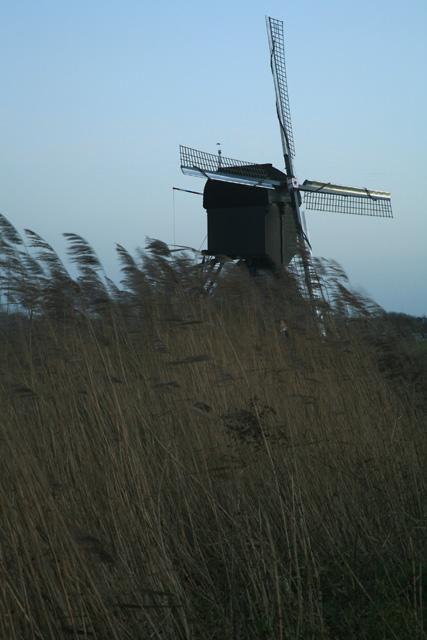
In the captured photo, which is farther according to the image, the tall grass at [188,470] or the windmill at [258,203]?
the windmill at [258,203]

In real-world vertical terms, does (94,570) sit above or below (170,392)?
below

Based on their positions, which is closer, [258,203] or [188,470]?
[188,470]

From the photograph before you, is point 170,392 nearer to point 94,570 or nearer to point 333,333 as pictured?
point 94,570

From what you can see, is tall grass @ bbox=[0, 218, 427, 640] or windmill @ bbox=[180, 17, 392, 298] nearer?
tall grass @ bbox=[0, 218, 427, 640]

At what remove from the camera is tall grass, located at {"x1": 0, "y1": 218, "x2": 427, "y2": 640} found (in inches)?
132

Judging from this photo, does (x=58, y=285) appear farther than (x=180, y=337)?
No

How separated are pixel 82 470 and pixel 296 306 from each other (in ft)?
12.6

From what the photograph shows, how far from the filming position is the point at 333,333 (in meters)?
7.32

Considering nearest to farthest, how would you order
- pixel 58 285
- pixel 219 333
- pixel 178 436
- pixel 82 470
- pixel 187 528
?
pixel 82 470 → pixel 187 528 → pixel 178 436 → pixel 58 285 → pixel 219 333

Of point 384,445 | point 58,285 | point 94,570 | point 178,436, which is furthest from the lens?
point 384,445

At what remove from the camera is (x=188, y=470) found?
4449 mm

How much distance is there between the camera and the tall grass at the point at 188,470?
3.35 meters

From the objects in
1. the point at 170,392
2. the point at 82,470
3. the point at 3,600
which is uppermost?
the point at 170,392

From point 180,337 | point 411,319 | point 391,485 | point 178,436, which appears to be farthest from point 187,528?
point 411,319
